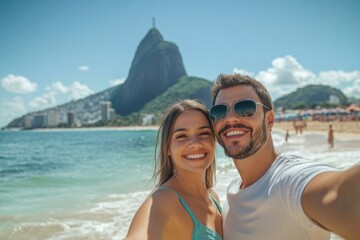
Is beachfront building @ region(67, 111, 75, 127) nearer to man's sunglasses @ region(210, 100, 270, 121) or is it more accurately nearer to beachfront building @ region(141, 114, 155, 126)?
beachfront building @ region(141, 114, 155, 126)

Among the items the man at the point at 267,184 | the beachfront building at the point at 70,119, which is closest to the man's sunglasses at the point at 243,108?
the man at the point at 267,184

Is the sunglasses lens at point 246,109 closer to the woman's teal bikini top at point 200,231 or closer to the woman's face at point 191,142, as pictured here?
the woman's face at point 191,142

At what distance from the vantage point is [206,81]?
196750mm

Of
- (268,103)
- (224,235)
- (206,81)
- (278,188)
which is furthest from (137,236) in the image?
(206,81)

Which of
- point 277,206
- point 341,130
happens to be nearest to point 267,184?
point 277,206

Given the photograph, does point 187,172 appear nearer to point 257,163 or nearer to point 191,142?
point 191,142

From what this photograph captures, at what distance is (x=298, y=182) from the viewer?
1607mm

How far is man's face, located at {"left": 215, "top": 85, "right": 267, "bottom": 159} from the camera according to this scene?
86.5 inches

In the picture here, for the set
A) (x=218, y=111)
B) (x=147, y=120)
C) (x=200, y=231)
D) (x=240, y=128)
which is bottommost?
(x=200, y=231)

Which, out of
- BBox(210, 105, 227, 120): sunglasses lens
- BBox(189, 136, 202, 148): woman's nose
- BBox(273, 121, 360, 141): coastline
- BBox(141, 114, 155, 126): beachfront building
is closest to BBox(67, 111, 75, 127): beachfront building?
BBox(141, 114, 155, 126): beachfront building

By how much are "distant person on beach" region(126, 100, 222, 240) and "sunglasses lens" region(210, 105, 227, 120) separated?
226 mm

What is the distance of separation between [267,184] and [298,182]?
0.34 metres

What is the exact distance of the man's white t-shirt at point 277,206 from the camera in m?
1.61

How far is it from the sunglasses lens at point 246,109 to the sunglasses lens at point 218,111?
0.11 metres
